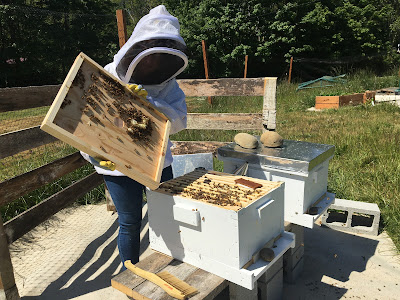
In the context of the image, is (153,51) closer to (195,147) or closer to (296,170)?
(296,170)

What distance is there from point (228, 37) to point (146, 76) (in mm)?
16425

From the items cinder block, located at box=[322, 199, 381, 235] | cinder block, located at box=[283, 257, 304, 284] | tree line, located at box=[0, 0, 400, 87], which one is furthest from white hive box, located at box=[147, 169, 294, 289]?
tree line, located at box=[0, 0, 400, 87]

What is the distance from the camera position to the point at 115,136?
150 cm

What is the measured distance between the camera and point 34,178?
7.59 feet

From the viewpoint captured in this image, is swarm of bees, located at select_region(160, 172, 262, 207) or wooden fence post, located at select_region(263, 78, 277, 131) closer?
swarm of bees, located at select_region(160, 172, 262, 207)

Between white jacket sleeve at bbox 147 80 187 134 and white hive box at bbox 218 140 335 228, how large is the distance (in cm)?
43

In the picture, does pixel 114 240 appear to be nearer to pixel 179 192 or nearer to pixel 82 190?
pixel 82 190

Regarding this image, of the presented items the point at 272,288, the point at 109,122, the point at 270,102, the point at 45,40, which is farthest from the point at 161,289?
the point at 45,40

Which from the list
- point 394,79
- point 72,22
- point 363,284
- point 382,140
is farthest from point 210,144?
point 72,22

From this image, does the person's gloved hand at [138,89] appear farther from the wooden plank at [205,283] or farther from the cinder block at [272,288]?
the cinder block at [272,288]

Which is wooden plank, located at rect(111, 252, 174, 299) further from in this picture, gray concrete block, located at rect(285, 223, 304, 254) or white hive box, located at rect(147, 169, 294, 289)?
gray concrete block, located at rect(285, 223, 304, 254)

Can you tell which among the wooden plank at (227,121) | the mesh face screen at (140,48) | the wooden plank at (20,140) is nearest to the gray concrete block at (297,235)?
the wooden plank at (227,121)

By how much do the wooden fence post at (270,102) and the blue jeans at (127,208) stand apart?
157 cm

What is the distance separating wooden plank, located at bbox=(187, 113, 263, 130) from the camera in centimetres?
321
